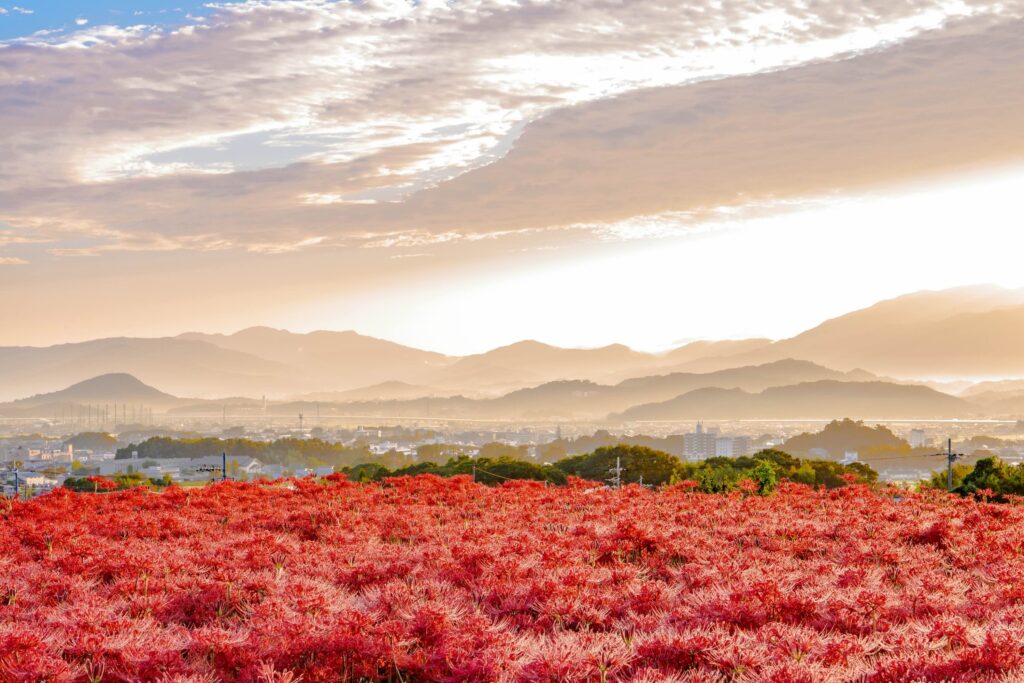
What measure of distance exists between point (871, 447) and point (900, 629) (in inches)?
4784

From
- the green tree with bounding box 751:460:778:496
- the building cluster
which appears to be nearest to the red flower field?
the green tree with bounding box 751:460:778:496

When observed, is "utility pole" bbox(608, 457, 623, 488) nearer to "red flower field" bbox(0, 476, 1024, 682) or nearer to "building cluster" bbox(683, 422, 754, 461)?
"red flower field" bbox(0, 476, 1024, 682)

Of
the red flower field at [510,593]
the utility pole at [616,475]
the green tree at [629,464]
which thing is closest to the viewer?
the red flower field at [510,593]

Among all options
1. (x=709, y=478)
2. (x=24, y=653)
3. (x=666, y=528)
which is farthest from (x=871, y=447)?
(x=24, y=653)

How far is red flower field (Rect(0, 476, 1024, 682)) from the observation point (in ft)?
20.6

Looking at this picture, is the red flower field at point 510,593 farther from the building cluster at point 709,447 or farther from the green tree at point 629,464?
the building cluster at point 709,447

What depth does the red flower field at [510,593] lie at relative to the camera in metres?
6.29

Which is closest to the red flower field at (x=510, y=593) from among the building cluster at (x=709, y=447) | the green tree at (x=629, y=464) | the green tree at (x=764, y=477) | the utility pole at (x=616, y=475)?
the green tree at (x=764, y=477)

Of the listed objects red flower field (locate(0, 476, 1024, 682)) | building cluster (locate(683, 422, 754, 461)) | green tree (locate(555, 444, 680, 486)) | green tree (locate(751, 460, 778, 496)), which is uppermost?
red flower field (locate(0, 476, 1024, 682))

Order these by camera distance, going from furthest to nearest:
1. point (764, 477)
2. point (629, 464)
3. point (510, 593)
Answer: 1. point (629, 464)
2. point (764, 477)
3. point (510, 593)

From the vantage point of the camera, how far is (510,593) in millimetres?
8242

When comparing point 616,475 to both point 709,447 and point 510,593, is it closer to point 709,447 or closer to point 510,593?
point 510,593

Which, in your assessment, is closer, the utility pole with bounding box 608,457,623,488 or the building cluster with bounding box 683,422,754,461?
the utility pole with bounding box 608,457,623,488

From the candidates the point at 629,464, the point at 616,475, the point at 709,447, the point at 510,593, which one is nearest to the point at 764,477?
the point at 616,475
